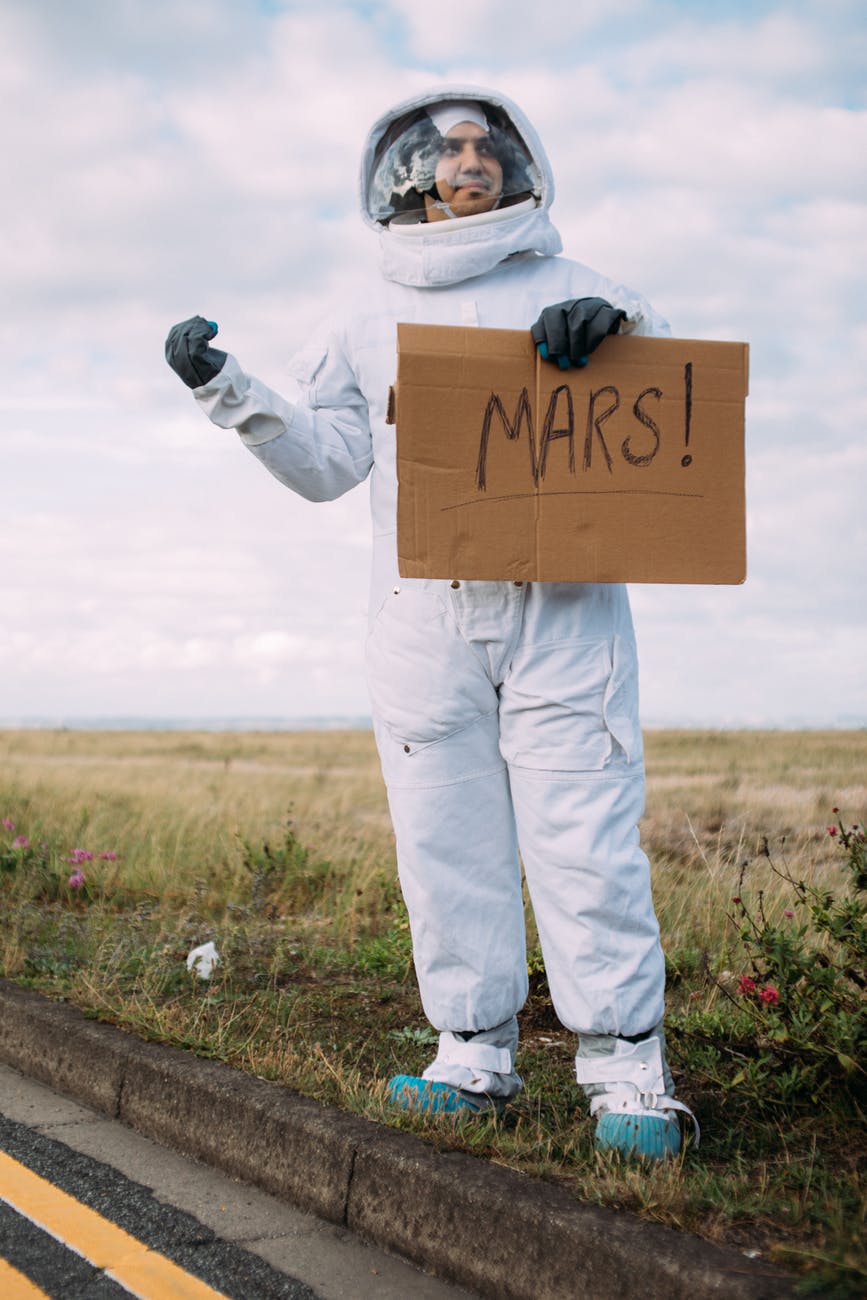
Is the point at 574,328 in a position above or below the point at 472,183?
below

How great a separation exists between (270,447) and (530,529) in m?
0.67

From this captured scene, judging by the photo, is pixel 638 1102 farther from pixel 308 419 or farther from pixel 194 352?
pixel 194 352

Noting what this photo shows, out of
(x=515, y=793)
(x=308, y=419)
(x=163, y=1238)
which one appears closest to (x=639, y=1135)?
(x=515, y=793)

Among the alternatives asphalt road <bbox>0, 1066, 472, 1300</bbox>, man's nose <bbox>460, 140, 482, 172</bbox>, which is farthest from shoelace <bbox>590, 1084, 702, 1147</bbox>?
man's nose <bbox>460, 140, 482, 172</bbox>

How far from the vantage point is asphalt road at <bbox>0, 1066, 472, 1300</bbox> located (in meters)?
2.42

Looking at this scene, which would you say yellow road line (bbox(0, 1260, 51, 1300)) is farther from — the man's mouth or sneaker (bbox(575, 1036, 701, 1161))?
the man's mouth

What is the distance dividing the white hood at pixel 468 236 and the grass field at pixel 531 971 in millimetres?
1601

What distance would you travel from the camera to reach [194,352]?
2.86 meters

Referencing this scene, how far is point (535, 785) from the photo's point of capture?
115 inches

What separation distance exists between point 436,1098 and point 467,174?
2.28m

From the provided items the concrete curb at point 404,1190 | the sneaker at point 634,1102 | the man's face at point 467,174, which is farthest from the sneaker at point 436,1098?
the man's face at point 467,174

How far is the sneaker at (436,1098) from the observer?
291 cm

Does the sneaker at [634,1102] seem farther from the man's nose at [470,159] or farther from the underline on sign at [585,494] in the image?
the man's nose at [470,159]

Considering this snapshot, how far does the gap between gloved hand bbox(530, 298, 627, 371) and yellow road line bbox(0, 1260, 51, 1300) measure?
7.30 ft
